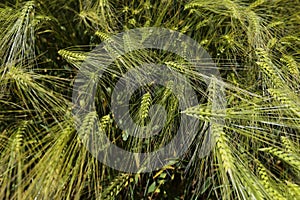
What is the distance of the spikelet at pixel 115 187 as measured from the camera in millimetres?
893

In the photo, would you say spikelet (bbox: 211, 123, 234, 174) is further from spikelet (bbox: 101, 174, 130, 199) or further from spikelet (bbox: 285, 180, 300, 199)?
spikelet (bbox: 101, 174, 130, 199)

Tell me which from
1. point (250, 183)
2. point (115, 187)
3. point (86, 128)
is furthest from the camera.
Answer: point (115, 187)

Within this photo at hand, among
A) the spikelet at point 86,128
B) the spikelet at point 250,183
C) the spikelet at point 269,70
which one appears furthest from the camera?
the spikelet at point 269,70

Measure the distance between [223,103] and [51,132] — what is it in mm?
338

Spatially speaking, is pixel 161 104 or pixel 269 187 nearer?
pixel 269 187

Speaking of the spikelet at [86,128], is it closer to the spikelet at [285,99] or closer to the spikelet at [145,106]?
the spikelet at [145,106]

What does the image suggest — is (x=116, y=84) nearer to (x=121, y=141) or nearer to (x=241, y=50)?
Answer: (x=121, y=141)

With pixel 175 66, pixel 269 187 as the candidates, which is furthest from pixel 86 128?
pixel 269 187

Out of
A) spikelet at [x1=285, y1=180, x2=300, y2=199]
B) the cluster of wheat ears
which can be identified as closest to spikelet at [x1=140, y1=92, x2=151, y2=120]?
the cluster of wheat ears

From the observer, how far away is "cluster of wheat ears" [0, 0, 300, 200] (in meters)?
0.79

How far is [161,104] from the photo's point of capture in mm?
981

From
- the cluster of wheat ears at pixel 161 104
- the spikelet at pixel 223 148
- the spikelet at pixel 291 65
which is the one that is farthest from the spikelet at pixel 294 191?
the spikelet at pixel 291 65

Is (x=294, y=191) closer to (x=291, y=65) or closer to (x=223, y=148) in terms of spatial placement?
(x=223, y=148)

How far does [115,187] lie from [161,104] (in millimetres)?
204
